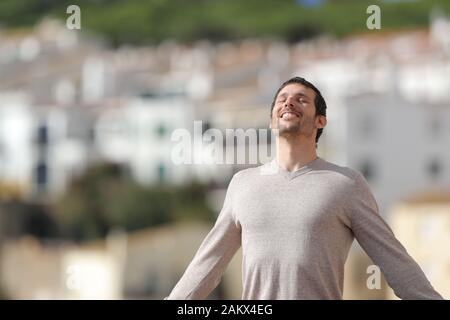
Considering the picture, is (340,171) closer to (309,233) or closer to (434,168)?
(309,233)

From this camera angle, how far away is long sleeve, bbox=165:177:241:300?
54.1 inches

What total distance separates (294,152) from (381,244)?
0.12m

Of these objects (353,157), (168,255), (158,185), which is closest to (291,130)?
(168,255)

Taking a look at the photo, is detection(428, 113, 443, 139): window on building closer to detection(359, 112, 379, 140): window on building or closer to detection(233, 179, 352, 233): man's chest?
detection(359, 112, 379, 140): window on building

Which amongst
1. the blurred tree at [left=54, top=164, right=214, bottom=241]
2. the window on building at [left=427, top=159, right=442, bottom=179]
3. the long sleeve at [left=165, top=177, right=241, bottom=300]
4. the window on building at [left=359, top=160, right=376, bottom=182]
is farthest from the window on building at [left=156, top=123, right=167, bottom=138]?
the long sleeve at [left=165, top=177, right=241, bottom=300]

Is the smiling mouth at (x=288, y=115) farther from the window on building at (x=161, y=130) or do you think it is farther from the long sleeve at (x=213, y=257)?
the window on building at (x=161, y=130)

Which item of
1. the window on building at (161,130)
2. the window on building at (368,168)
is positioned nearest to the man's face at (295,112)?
the window on building at (368,168)

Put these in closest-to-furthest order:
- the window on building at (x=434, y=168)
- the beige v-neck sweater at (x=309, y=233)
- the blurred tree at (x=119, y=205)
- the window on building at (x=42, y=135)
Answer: the beige v-neck sweater at (x=309, y=233)
the window on building at (x=434, y=168)
the blurred tree at (x=119, y=205)
the window on building at (x=42, y=135)

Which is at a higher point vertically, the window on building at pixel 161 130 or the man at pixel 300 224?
the man at pixel 300 224

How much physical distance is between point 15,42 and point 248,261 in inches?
1998

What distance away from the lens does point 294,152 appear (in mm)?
1363

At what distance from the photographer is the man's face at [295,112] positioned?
1354mm

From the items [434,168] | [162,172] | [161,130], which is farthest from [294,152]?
[162,172]
